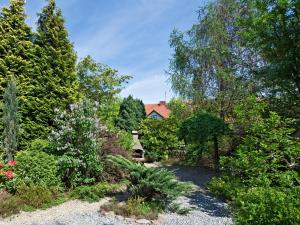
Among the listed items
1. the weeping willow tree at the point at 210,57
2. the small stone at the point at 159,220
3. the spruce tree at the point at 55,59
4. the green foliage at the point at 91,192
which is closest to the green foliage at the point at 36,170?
the green foliage at the point at 91,192

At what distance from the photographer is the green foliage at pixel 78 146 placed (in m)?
8.28

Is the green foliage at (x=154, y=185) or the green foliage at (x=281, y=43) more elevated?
the green foliage at (x=281, y=43)

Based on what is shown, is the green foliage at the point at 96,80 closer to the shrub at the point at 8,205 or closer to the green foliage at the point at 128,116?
the green foliage at the point at 128,116

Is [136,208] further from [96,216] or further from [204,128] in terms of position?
[204,128]

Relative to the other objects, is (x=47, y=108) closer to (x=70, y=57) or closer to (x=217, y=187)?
(x=70, y=57)

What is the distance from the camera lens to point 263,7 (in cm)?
786

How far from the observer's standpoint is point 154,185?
6.85m

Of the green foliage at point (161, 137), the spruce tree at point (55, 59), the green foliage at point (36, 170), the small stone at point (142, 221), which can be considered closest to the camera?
the small stone at point (142, 221)

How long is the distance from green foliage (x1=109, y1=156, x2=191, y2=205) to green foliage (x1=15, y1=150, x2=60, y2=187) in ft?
7.05

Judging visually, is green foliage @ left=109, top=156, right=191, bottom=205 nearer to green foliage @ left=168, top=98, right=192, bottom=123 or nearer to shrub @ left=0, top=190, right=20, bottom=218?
shrub @ left=0, top=190, right=20, bottom=218

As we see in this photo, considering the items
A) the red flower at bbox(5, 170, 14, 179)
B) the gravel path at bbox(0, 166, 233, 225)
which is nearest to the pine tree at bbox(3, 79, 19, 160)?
the red flower at bbox(5, 170, 14, 179)

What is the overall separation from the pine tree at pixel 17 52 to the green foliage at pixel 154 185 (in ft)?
18.5

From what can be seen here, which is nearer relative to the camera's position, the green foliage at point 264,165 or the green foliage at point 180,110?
the green foliage at point 264,165

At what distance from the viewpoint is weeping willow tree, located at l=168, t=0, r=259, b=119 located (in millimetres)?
13773
